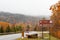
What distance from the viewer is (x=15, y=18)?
820 cm

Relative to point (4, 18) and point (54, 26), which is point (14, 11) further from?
point (54, 26)

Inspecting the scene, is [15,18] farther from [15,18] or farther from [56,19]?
[56,19]

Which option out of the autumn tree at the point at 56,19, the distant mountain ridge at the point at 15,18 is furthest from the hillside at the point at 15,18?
the autumn tree at the point at 56,19

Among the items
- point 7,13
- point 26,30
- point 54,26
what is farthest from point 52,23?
point 7,13

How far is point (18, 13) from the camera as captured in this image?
27.0 feet

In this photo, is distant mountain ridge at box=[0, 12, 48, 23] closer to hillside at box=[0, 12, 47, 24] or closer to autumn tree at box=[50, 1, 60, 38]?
hillside at box=[0, 12, 47, 24]

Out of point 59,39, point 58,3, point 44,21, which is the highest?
point 58,3

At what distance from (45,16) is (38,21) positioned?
25 centimetres

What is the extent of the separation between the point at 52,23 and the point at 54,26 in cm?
16

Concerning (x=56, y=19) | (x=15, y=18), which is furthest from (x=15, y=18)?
(x=56, y=19)

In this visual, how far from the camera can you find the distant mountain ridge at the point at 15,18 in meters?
8.07

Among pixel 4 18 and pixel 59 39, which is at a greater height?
pixel 4 18

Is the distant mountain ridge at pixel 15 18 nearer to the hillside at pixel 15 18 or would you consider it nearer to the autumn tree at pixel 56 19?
the hillside at pixel 15 18

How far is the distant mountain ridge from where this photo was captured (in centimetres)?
807
